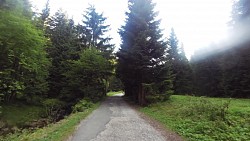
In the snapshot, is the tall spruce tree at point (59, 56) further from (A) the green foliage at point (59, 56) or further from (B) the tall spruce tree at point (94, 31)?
(B) the tall spruce tree at point (94, 31)

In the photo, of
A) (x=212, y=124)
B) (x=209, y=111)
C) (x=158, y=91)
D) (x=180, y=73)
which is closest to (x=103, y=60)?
(x=158, y=91)

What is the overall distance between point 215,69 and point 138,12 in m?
20.0

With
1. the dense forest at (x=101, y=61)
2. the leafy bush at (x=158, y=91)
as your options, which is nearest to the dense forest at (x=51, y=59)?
the dense forest at (x=101, y=61)

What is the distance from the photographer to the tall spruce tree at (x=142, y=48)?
74.4 ft

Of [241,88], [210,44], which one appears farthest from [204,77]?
[241,88]

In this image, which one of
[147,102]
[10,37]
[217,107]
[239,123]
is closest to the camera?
[239,123]

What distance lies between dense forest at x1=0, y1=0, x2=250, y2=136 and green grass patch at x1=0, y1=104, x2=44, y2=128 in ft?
3.81

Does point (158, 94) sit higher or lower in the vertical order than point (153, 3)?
lower

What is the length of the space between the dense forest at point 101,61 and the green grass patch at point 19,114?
3.81 feet

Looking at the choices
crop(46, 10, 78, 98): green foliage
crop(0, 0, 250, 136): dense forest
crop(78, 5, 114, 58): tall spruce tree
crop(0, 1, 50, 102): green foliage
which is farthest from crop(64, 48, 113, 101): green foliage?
crop(78, 5, 114, 58): tall spruce tree

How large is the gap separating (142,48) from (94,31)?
18.7 m

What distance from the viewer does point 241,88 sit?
2777cm

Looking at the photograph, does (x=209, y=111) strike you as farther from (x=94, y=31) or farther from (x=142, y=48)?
(x=94, y=31)

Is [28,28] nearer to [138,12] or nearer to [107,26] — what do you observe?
[138,12]
